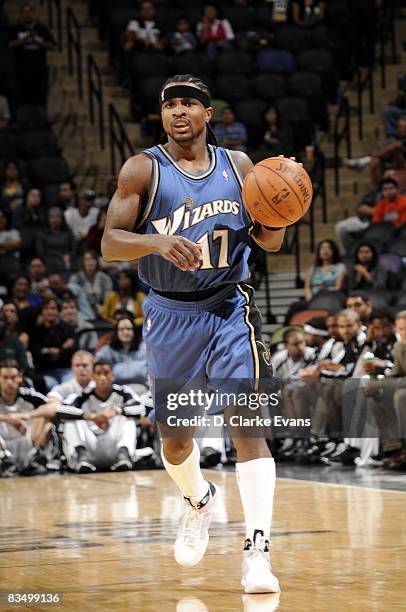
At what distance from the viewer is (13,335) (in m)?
11.6

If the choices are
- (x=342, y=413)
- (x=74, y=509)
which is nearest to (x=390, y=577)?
(x=74, y=509)

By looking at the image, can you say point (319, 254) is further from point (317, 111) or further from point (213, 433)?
point (317, 111)

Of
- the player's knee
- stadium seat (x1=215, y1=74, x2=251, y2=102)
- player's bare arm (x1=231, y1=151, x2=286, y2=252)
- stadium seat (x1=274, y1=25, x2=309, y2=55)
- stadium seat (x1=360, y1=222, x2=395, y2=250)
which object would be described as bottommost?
stadium seat (x1=360, y1=222, x2=395, y2=250)

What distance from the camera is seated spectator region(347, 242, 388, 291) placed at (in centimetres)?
1186

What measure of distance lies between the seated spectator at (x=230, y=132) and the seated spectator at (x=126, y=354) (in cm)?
413

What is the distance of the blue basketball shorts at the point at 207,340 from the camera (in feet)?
15.6

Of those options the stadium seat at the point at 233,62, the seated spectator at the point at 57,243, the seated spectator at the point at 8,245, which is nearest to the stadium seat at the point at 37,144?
the seated spectator at the point at 57,243

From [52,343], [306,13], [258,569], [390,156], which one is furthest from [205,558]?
[306,13]

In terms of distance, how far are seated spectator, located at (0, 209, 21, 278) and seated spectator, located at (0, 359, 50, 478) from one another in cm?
288

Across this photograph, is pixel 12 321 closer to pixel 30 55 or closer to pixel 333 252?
pixel 333 252

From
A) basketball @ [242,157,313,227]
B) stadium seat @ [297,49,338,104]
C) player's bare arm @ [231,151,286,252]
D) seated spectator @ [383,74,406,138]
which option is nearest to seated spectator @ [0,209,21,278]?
seated spectator @ [383,74,406,138]

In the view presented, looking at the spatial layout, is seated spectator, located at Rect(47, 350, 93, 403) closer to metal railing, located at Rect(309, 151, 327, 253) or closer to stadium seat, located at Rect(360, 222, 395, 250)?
stadium seat, located at Rect(360, 222, 395, 250)

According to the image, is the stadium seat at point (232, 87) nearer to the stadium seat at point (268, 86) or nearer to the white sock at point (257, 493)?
the stadium seat at point (268, 86)

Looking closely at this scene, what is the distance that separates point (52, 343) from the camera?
38.8 ft
